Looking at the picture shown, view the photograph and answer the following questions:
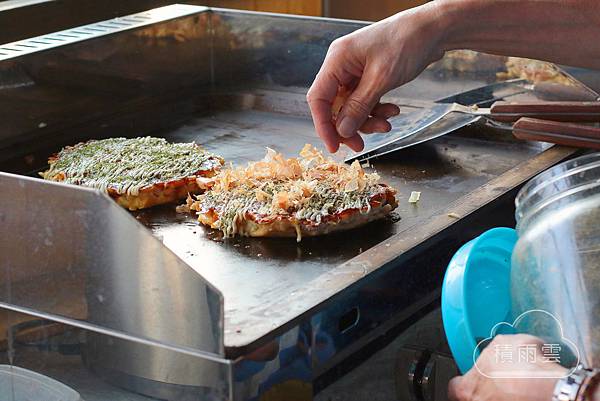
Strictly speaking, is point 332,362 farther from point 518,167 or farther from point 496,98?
point 496,98

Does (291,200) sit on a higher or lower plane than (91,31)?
lower

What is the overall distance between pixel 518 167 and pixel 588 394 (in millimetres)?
1228

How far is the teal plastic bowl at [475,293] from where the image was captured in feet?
5.24

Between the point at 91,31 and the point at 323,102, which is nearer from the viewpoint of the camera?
the point at 323,102

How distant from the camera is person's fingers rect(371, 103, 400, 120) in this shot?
227 cm

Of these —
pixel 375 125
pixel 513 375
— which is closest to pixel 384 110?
pixel 375 125

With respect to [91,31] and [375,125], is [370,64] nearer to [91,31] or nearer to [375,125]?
[375,125]

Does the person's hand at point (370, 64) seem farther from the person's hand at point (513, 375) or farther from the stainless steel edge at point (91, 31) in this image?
the stainless steel edge at point (91, 31)

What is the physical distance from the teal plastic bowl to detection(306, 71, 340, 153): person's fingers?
58cm

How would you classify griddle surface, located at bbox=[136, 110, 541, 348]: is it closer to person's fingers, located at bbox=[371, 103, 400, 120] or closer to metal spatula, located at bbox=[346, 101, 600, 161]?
metal spatula, located at bbox=[346, 101, 600, 161]

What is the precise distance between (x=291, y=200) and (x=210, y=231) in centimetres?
20

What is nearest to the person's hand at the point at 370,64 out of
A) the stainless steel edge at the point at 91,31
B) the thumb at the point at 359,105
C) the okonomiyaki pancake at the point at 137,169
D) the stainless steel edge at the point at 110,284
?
the thumb at the point at 359,105

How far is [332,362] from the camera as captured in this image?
1653 millimetres

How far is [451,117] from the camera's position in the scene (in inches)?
113
